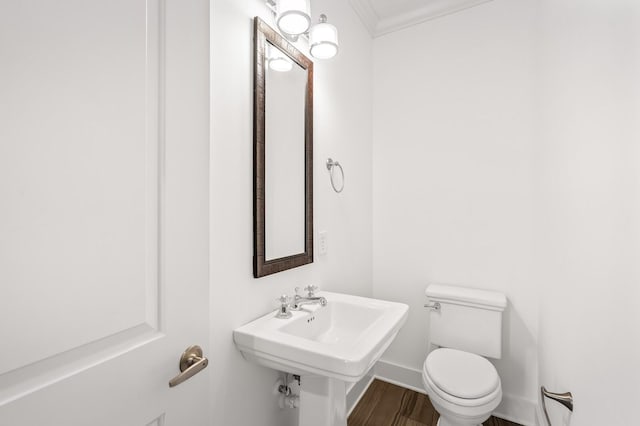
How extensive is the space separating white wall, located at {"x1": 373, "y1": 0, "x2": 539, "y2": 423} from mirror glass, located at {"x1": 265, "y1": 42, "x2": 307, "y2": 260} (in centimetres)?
101

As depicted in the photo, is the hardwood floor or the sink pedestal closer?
the sink pedestal

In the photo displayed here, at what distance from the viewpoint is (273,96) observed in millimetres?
1355

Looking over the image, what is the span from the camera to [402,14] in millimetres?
2211

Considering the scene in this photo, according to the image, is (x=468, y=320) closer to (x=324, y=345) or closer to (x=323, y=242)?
(x=323, y=242)

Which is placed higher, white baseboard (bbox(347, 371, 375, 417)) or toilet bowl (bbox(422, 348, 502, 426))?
toilet bowl (bbox(422, 348, 502, 426))

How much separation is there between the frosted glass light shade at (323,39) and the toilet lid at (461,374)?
1.70 m

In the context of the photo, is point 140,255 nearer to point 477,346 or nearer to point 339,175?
point 339,175

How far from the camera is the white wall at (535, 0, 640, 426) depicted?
1.42ft

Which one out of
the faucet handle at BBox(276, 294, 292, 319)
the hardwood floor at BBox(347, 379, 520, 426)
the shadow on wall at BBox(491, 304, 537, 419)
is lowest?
the hardwood floor at BBox(347, 379, 520, 426)

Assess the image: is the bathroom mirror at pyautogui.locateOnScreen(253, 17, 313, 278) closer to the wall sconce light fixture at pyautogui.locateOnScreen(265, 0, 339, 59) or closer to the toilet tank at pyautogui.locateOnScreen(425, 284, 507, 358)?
the wall sconce light fixture at pyautogui.locateOnScreen(265, 0, 339, 59)

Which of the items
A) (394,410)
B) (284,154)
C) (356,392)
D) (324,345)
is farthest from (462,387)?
(284,154)

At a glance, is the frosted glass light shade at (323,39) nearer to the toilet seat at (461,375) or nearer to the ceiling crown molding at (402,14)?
the ceiling crown molding at (402,14)

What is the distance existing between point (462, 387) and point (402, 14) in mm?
2432

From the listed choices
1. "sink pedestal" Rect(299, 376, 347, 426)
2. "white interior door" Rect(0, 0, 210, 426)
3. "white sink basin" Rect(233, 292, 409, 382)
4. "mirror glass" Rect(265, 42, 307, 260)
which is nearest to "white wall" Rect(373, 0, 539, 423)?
"white sink basin" Rect(233, 292, 409, 382)
